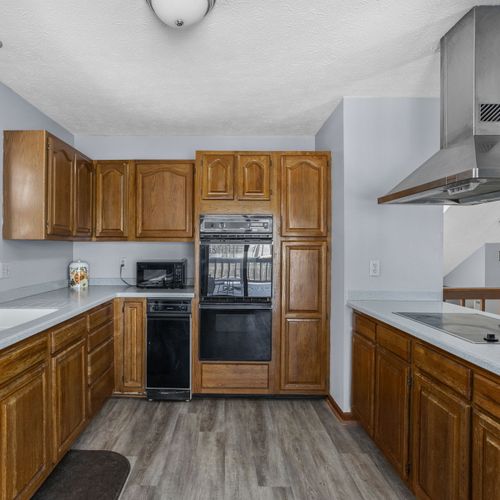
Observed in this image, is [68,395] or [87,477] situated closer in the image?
[87,477]

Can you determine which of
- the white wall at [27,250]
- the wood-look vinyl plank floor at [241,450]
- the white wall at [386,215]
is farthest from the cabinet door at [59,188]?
the white wall at [386,215]

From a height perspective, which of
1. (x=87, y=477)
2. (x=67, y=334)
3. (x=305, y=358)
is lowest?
(x=87, y=477)

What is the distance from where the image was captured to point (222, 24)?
72.6 inches

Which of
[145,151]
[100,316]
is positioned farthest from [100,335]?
[145,151]

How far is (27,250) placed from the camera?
288 cm

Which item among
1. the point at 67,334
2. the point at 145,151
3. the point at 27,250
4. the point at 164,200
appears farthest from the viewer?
the point at 145,151

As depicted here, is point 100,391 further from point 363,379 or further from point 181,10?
point 181,10

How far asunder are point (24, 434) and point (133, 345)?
142 cm

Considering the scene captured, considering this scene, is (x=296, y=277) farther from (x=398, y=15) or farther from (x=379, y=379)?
(x=398, y=15)

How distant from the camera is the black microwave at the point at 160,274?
340 centimetres

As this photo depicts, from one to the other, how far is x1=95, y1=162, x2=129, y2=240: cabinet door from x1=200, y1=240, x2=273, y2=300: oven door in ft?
3.00

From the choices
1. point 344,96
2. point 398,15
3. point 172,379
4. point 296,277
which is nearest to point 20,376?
point 172,379

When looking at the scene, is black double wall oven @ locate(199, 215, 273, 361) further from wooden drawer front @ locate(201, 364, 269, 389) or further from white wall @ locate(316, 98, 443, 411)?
white wall @ locate(316, 98, 443, 411)

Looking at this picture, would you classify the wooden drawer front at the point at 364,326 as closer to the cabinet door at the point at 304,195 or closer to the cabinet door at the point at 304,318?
the cabinet door at the point at 304,318
